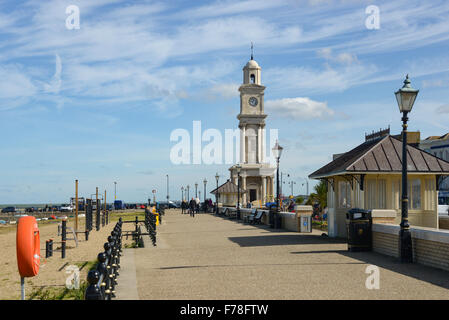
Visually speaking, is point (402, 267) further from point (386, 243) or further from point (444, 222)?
point (444, 222)

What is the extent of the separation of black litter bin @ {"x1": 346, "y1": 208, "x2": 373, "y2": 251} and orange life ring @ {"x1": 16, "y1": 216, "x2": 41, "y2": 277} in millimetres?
9356

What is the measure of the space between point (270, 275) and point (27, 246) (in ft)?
16.8

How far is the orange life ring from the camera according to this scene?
26.7ft

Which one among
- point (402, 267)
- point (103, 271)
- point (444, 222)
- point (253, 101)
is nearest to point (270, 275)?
point (402, 267)

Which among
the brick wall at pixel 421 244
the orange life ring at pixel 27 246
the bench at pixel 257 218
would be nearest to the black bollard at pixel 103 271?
the orange life ring at pixel 27 246

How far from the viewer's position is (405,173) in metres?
13.3

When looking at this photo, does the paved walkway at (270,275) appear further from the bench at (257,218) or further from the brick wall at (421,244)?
the bench at (257,218)

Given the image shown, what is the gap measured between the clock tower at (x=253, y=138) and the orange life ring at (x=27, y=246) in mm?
71723

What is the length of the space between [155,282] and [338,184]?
10915 mm

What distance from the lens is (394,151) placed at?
18.3 meters

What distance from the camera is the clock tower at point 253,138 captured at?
81.4m

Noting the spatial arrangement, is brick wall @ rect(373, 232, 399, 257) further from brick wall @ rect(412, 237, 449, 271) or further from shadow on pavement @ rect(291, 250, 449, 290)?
brick wall @ rect(412, 237, 449, 271)
